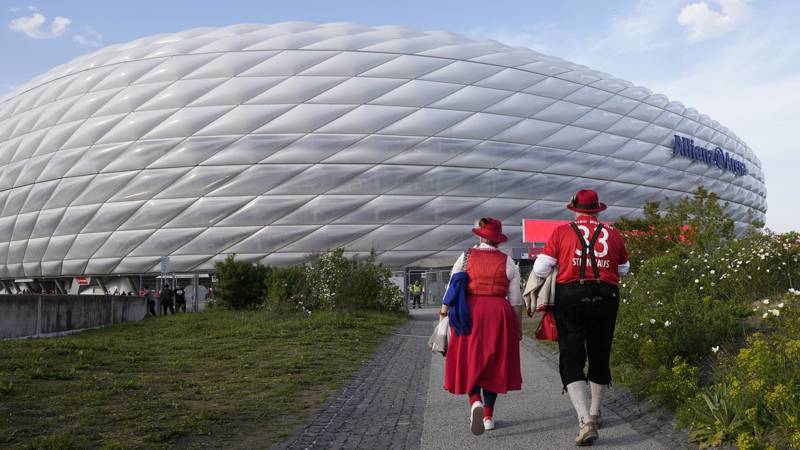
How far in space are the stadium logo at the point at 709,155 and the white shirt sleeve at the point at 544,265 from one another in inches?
1659

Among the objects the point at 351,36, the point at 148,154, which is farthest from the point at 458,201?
the point at 148,154

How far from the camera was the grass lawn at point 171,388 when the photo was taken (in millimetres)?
4535

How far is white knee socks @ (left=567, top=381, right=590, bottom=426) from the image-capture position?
4242 mm

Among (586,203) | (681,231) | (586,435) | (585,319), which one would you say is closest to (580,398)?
(586,435)

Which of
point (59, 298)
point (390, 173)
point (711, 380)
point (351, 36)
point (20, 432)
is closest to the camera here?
point (20, 432)

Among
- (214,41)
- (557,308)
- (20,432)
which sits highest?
(214,41)

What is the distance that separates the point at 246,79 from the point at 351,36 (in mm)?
6593

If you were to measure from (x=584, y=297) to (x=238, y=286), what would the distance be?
1854 centimetres

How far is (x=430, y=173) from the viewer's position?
114ft

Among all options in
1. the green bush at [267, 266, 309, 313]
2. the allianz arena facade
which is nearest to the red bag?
the green bush at [267, 266, 309, 313]

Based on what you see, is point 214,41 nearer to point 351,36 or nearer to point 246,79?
point 246,79

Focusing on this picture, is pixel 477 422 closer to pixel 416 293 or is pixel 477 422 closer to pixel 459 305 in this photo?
pixel 459 305

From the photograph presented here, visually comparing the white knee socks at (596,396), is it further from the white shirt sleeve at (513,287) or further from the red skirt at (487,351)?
the white shirt sleeve at (513,287)

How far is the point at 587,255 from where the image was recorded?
176 inches
